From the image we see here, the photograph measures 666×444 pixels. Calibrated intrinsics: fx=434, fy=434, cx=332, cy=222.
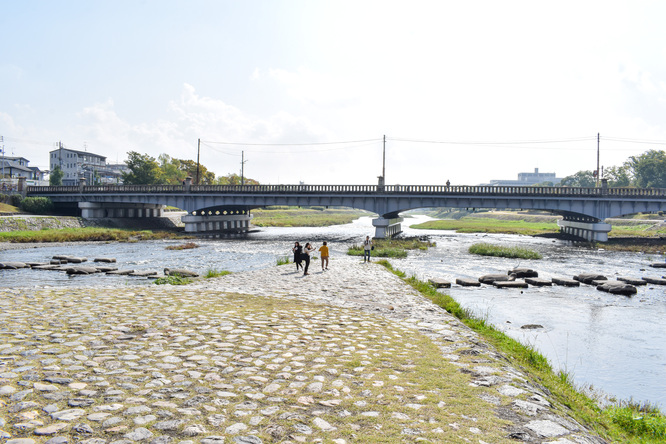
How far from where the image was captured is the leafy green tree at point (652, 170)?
10166cm

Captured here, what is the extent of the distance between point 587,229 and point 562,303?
43.7m

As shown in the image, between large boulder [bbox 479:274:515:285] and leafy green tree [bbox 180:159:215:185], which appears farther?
leafy green tree [bbox 180:159:215:185]

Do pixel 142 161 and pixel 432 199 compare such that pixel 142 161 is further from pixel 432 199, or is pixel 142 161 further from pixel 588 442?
pixel 588 442

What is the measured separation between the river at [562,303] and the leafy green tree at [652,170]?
78489 mm

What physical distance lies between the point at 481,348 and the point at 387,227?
159ft

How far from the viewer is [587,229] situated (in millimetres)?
55875

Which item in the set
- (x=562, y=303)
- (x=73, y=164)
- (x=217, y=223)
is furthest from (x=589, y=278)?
(x=73, y=164)

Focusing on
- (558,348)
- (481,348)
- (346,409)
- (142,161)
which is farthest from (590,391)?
(142,161)

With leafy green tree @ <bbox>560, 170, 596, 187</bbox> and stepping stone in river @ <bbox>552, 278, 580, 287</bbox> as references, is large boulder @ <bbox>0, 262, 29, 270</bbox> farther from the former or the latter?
leafy green tree @ <bbox>560, 170, 596, 187</bbox>

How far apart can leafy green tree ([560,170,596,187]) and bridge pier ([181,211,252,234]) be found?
103698mm

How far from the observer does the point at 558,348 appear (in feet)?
40.0

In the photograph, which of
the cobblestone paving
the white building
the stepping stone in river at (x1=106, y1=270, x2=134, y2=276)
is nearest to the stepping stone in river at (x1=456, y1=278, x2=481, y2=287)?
the cobblestone paving

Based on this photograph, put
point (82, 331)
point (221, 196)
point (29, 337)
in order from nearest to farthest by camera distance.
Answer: point (29, 337) → point (82, 331) → point (221, 196)

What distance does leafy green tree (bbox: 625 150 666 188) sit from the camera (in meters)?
102
